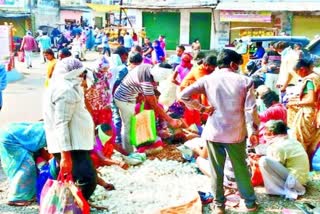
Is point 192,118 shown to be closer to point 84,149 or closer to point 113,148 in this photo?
point 113,148

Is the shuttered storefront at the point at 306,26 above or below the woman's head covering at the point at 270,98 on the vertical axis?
above

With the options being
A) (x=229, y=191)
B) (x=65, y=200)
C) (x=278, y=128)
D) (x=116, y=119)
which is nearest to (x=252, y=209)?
(x=229, y=191)

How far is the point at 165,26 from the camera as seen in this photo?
26.4 metres

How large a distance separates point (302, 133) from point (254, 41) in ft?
23.6

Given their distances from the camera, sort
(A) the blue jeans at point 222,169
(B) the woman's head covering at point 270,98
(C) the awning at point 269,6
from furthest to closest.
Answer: (C) the awning at point 269,6, (B) the woman's head covering at point 270,98, (A) the blue jeans at point 222,169

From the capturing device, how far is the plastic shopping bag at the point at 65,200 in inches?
152

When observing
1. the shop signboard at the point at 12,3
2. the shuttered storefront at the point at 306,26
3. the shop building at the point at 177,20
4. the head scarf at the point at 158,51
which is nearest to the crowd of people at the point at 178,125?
the head scarf at the point at 158,51

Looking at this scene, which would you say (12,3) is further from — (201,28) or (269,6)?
(269,6)

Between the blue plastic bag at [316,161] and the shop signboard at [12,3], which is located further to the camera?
the shop signboard at [12,3]

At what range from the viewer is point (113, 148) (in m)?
6.07

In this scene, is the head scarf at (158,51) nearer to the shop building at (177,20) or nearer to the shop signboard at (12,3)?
the shop building at (177,20)

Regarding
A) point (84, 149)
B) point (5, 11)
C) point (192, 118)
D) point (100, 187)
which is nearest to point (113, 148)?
point (100, 187)

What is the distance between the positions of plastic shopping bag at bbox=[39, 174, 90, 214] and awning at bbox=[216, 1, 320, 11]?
19.5 meters

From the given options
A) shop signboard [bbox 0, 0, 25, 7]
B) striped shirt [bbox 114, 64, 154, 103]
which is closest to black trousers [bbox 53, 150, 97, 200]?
striped shirt [bbox 114, 64, 154, 103]
